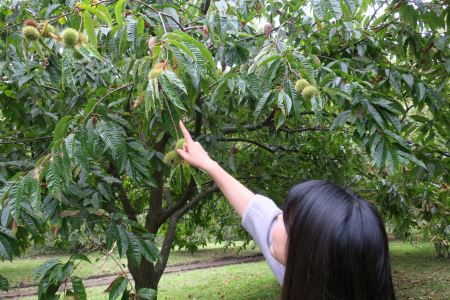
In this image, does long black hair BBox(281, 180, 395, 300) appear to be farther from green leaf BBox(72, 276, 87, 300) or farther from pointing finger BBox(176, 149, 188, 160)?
green leaf BBox(72, 276, 87, 300)

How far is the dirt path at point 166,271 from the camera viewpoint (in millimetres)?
9664

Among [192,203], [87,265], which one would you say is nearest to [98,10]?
[192,203]

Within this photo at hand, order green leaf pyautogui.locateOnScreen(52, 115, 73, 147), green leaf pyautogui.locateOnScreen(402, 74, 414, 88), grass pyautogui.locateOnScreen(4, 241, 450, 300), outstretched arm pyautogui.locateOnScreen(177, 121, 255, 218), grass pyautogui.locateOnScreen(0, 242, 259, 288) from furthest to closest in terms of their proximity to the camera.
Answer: grass pyautogui.locateOnScreen(0, 242, 259, 288) < grass pyautogui.locateOnScreen(4, 241, 450, 300) < green leaf pyautogui.locateOnScreen(402, 74, 414, 88) < green leaf pyautogui.locateOnScreen(52, 115, 73, 147) < outstretched arm pyautogui.locateOnScreen(177, 121, 255, 218)

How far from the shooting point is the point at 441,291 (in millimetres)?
8055

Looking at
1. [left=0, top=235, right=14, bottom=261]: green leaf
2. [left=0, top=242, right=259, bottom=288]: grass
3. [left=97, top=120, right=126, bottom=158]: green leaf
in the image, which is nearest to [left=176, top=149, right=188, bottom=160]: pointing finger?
[left=97, top=120, right=126, bottom=158]: green leaf

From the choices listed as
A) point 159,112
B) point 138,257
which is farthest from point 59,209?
point 159,112

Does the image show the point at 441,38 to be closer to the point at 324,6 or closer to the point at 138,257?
the point at 324,6

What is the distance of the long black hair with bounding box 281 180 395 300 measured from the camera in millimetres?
999

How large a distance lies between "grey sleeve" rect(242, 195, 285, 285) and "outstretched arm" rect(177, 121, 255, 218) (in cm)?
8

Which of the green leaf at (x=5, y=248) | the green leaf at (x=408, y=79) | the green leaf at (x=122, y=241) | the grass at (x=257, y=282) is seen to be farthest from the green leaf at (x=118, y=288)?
the grass at (x=257, y=282)

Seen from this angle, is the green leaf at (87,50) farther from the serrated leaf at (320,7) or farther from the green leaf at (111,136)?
the serrated leaf at (320,7)

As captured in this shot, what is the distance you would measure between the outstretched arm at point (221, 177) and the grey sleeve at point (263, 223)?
0.26ft

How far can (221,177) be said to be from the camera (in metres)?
1.60

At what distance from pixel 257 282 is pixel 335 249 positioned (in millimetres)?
9214
